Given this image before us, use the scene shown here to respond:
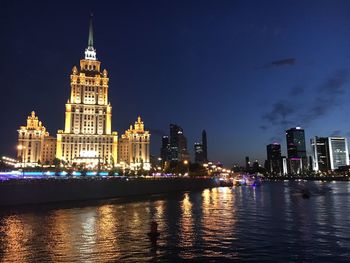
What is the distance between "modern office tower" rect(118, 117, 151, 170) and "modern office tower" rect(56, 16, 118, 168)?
9448 millimetres

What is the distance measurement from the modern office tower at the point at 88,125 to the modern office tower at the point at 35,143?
9.88 m

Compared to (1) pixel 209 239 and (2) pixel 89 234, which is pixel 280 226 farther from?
(2) pixel 89 234

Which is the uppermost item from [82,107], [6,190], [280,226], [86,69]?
[86,69]

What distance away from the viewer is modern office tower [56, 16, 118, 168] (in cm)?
16762

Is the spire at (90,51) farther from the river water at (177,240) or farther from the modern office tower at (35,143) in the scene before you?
the river water at (177,240)

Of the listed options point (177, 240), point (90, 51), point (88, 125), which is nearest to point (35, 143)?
point (88, 125)

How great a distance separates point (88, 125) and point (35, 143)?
2797 cm

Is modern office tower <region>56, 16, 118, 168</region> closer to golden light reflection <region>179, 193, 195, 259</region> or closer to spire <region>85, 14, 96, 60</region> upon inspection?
spire <region>85, 14, 96, 60</region>

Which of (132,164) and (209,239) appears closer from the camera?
(209,239)

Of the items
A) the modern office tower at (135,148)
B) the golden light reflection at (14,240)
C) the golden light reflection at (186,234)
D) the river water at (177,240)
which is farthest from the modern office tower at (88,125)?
the river water at (177,240)

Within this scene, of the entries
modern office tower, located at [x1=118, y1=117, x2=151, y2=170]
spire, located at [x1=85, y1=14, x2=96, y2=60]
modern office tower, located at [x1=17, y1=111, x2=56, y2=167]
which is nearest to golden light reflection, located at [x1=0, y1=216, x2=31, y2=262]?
modern office tower, located at [x1=17, y1=111, x2=56, y2=167]

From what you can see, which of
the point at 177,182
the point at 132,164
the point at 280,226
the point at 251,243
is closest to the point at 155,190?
the point at 177,182

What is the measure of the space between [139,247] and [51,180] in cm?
4325

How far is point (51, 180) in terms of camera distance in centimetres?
5997
